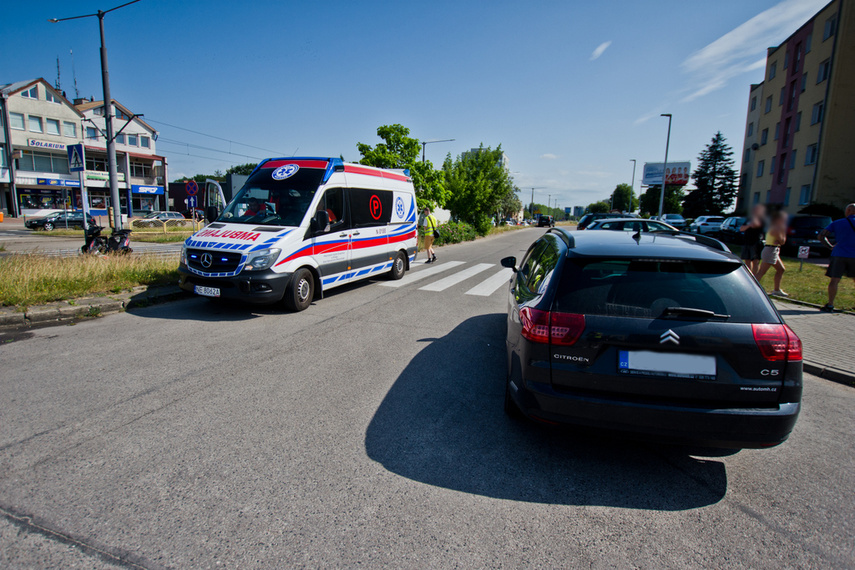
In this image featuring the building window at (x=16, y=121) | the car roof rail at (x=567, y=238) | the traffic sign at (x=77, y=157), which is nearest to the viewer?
the car roof rail at (x=567, y=238)

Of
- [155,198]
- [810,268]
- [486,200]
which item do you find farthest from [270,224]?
[155,198]

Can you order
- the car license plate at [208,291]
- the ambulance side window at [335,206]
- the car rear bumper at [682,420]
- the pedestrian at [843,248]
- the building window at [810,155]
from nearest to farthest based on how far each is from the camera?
1. the car rear bumper at [682,420]
2. the car license plate at [208,291]
3. the pedestrian at [843,248]
4. the ambulance side window at [335,206]
5. the building window at [810,155]

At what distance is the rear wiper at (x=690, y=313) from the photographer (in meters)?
2.65

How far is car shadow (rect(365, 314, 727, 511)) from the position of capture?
2.70 m

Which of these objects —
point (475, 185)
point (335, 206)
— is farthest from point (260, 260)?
point (475, 185)

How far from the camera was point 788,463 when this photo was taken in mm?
3129

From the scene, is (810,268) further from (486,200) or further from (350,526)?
(486,200)

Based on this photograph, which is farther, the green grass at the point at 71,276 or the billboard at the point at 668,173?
the billboard at the point at 668,173

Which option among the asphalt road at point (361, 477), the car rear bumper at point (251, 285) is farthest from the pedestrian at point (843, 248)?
the car rear bumper at point (251, 285)

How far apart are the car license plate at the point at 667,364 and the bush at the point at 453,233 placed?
19235 mm

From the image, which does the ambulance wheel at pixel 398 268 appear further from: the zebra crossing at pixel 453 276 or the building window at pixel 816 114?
the building window at pixel 816 114

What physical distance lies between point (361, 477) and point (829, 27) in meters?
39.0

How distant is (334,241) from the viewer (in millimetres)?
8008

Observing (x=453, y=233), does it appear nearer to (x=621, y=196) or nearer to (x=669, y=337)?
(x=669, y=337)
